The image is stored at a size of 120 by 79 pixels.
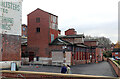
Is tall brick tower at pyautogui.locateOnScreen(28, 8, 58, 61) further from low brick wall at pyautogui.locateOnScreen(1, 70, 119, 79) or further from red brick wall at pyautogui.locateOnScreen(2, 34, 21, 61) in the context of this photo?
low brick wall at pyautogui.locateOnScreen(1, 70, 119, 79)

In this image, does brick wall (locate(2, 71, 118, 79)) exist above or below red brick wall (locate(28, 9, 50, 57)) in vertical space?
below

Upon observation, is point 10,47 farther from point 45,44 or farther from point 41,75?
point 41,75

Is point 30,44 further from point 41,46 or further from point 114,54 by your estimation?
point 114,54

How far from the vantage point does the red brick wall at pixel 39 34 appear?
33.2 metres

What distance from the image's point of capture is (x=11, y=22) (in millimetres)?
23938

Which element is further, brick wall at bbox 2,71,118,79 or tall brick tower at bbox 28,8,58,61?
tall brick tower at bbox 28,8,58,61

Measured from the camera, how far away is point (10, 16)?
2391cm

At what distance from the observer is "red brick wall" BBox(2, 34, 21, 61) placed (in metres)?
23.1

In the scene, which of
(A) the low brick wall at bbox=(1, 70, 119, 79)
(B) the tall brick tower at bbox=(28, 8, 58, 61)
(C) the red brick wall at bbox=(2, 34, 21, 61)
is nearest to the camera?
(A) the low brick wall at bbox=(1, 70, 119, 79)

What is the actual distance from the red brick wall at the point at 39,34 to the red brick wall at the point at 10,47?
842 cm

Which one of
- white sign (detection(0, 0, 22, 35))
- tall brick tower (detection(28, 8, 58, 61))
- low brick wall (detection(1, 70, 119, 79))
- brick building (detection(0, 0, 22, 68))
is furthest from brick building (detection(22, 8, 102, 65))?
low brick wall (detection(1, 70, 119, 79))

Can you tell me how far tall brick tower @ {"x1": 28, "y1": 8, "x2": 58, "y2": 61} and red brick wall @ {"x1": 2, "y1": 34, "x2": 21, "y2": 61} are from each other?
842cm

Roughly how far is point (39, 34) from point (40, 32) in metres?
0.48

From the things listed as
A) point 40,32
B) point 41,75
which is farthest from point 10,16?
point 41,75
